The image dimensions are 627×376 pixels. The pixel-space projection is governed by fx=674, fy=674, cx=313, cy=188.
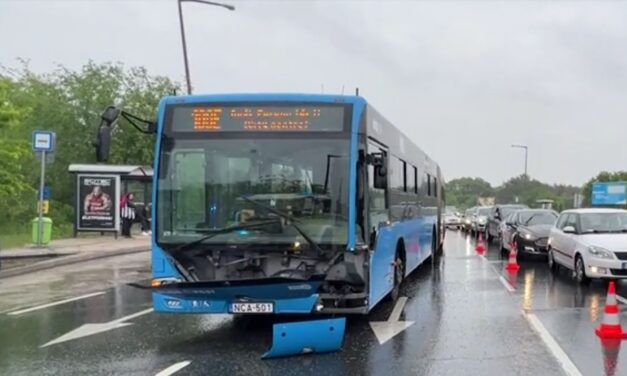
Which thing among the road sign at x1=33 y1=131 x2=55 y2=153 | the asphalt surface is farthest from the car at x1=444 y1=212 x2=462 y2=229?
the asphalt surface

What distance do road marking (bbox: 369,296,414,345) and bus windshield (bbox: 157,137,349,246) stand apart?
1561 mm

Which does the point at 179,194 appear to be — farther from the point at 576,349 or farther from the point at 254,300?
the point at 576,349

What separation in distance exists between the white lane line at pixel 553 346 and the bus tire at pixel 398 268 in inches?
84.8

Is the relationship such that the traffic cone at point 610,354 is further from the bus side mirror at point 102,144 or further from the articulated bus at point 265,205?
the bus side mirror at point 102,144

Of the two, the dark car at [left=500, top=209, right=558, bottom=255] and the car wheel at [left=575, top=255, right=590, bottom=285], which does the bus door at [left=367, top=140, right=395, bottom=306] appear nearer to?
the car wheel at [left=575, top=255, right=590, bottom=285]

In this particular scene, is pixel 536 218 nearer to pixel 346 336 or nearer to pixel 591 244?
pixel 591 244

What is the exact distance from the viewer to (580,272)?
44.9 ft

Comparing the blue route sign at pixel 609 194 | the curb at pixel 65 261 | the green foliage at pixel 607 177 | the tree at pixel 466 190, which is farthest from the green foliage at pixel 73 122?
the tree at pixel 466 190

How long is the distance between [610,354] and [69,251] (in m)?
16.6

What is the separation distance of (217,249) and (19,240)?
1757cm

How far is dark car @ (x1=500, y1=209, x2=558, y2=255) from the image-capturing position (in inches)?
752

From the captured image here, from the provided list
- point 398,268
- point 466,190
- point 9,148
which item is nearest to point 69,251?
point 9,148

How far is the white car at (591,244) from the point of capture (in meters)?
12.8

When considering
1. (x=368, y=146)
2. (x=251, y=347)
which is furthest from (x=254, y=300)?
(x=368, y=146)
